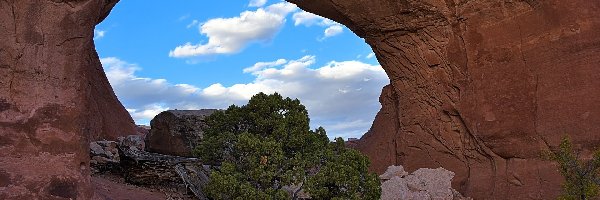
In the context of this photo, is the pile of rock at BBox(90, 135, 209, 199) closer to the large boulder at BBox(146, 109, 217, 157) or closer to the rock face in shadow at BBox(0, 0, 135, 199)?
the large boulder at BBox(146, 109, 217, 157)

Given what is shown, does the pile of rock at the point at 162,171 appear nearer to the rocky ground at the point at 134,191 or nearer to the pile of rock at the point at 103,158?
the rocky ground at the point at 134,191

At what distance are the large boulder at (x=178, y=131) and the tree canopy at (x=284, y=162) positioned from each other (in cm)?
510

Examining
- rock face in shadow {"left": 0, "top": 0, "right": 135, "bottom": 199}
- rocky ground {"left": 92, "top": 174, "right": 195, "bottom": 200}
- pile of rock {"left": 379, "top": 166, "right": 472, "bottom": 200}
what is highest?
rock face in shadow {"left": 0, "top": 0, "right": 135, "bottom": 199}

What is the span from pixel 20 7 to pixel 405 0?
1081cm

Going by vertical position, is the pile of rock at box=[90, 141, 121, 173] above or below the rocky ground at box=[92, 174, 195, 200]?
above

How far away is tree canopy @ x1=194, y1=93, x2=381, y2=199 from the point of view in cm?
1180

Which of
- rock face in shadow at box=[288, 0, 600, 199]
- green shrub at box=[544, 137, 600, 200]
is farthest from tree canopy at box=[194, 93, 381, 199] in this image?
rock face in shadow at box=[288, 0, 600, 199]

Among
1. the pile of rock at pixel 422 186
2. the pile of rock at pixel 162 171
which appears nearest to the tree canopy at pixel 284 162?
the pile of rock at pixel 162 171

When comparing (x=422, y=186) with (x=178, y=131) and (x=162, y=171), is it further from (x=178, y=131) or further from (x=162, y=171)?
(x=178, y=131)

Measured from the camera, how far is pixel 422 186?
16328 mm

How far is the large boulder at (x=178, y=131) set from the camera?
2022 cm

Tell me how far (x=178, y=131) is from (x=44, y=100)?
10247mm

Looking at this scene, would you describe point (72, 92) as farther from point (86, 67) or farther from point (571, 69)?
point (571, 69)

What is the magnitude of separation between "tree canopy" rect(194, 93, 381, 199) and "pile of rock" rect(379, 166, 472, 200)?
3.09 m
